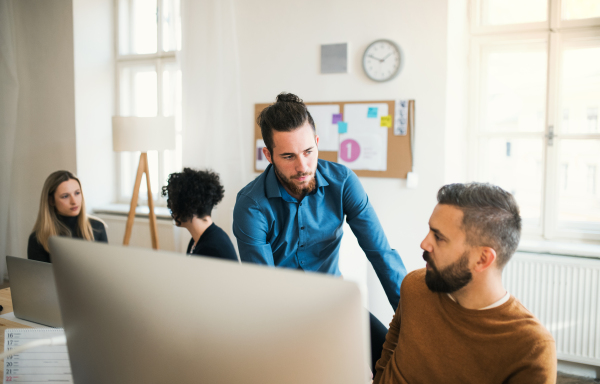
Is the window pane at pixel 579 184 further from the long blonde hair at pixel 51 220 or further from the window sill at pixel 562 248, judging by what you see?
the long blonde hair at pixel 51 220

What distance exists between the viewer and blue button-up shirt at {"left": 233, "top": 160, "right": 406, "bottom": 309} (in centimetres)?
164

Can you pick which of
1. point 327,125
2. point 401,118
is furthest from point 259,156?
point 401,118

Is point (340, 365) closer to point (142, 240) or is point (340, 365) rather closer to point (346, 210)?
point (346, 210)

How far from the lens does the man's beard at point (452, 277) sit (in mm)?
1130

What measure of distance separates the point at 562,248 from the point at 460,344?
207 cm

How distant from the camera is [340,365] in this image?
552 mm

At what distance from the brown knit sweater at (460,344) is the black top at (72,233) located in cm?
178

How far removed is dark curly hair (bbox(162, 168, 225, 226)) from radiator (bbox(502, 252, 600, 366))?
6.16 ft

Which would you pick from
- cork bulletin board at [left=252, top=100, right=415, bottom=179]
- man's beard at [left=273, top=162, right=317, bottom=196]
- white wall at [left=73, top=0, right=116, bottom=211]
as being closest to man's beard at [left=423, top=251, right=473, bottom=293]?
man's beard at [left=273, top=162, right=317, bottom=196]

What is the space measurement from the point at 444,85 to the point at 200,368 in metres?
2.61

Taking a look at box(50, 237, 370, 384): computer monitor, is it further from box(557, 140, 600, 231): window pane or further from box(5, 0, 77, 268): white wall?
box(5, 0, 77, 268): white wall

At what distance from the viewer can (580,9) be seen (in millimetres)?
2895

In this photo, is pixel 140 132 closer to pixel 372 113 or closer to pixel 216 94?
pixel 216 94

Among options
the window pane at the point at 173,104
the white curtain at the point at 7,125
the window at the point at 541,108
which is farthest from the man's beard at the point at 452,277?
the white curtain at the point at 7,125
